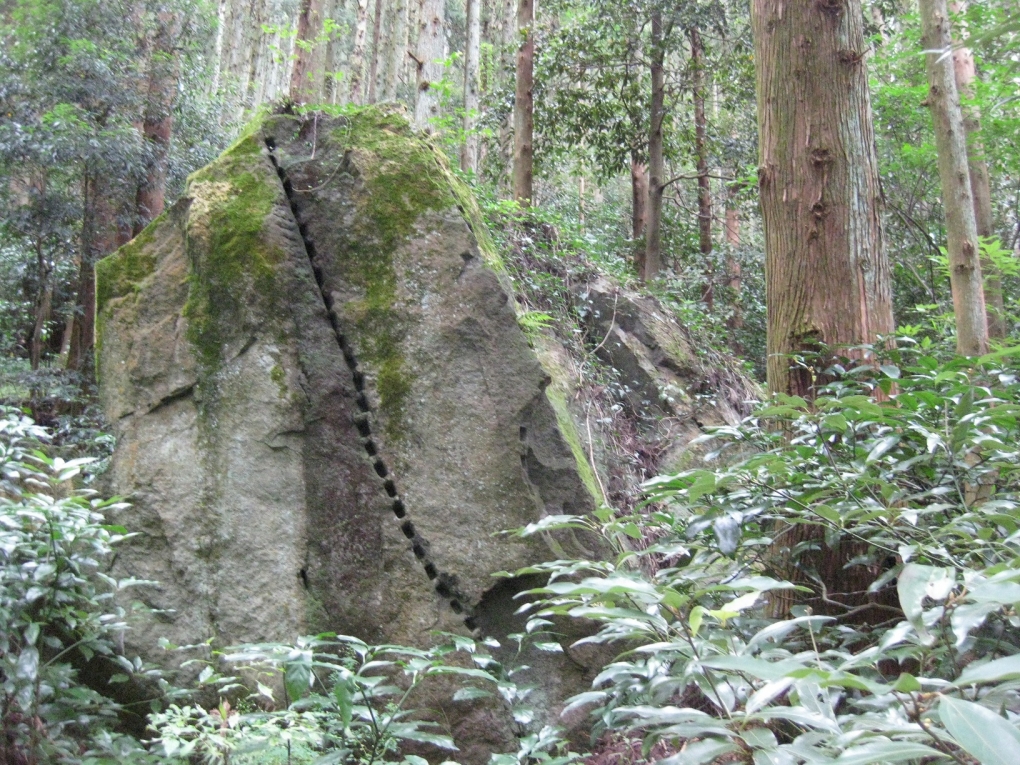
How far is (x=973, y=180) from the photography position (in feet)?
33.6

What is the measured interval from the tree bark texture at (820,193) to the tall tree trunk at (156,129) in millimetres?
8669

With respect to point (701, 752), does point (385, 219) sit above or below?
above

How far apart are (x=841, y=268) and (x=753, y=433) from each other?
0.90 meters

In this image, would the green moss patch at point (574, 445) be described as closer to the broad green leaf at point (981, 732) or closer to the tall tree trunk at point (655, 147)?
the broad green leaf at point (981, 732)

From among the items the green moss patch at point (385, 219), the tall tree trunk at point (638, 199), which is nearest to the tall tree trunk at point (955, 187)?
the green moss patch at point (385, 219)

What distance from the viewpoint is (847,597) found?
2.96 metres

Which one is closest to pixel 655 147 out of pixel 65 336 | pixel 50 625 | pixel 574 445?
pixel 574 445

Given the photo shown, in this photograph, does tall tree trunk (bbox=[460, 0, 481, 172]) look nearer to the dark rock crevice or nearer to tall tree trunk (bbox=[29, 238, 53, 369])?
tall tree trunk (bbox=[29, 238, 53, 369])

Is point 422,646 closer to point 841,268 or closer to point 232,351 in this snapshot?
point 232,351

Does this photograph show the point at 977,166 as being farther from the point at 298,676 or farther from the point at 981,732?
the point at 981,732

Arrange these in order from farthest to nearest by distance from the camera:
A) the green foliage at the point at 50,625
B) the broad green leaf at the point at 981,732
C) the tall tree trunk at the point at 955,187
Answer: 1. the tall tree trunk at the point at 955,187
2. the green foliage at the point at 50,625
3. the broad green leaf at the point at 981,732

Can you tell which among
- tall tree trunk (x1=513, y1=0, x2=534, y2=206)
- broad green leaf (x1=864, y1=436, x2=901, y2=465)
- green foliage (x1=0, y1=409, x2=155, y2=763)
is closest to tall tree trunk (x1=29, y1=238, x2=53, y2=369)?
tall tree trunk (x1=513, y1=0, x2=534, y2=206)

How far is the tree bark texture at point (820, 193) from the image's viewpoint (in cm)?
335

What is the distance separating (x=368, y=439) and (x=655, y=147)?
8.84 m
